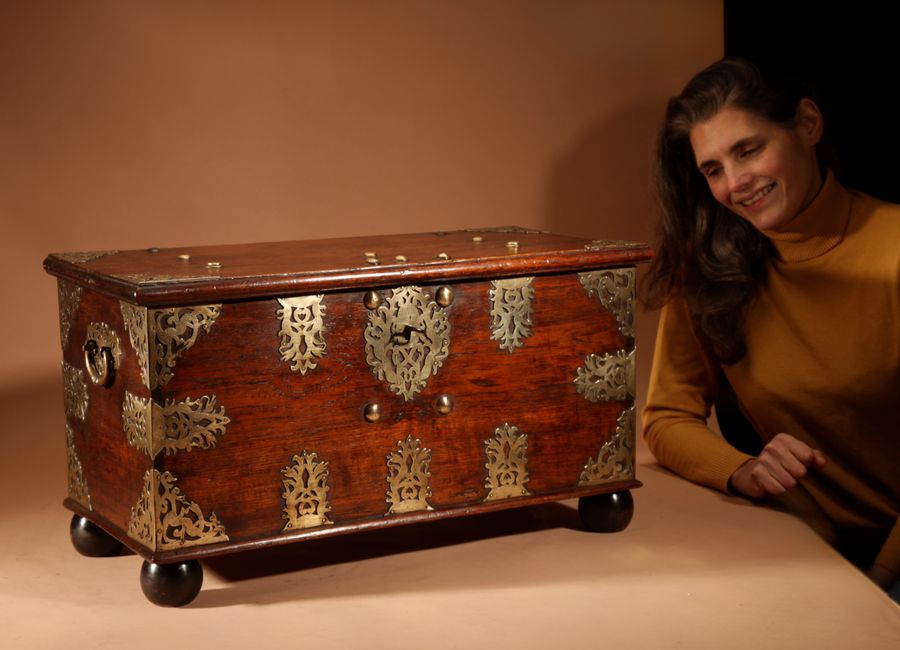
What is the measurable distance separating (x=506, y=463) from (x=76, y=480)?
79 cm

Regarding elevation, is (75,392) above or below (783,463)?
above

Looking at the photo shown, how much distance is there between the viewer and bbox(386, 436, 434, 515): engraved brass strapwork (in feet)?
8.33

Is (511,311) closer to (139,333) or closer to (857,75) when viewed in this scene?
(139,333)

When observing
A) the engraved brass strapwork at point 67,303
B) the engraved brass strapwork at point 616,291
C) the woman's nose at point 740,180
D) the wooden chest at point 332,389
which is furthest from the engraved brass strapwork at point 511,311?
the engraved brass strapwork at point 67,303

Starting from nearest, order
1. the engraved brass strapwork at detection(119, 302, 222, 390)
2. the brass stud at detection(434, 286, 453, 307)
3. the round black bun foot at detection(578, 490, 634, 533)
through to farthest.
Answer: the engraved brass strapwork at detection(119, 302, 222, 390) → the brass stud at detection(434, 286, 453, 307) → the round black bun foot at detection(578, 490, 634, 533)

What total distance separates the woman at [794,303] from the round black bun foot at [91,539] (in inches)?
47.6

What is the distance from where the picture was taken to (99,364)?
8.17 ft

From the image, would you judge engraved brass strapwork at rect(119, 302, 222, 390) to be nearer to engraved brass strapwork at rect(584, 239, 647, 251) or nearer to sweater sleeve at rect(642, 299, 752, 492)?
engraved brass strapwork at rect(584, 239, 647, 251)

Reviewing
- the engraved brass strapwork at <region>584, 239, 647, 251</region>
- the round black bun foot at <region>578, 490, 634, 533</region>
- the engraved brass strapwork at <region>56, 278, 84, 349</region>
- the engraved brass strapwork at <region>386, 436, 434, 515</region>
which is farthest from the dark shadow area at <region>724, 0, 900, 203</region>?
the engraved brass strapwork at <region>56, 278, 84, 349</region>

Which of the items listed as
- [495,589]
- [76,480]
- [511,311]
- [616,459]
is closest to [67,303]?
[76,480]

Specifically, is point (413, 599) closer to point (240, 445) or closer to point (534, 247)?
point (240, 445)

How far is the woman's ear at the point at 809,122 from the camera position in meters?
2.88

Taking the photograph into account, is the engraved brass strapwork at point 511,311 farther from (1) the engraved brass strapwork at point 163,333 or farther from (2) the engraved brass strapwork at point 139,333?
(2) the engraved brass strapwork at point 139,333

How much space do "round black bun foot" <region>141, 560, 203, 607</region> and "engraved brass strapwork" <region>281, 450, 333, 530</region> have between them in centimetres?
17
